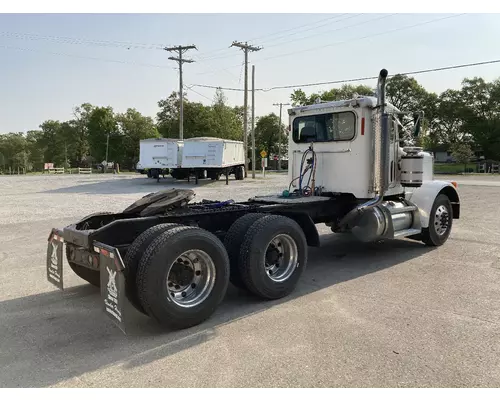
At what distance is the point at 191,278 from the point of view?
4.78m

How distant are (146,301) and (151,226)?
1078mm

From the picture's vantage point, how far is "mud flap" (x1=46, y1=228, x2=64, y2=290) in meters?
5.06

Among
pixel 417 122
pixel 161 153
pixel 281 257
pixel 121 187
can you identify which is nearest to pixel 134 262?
pixel 281 257

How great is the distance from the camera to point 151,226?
16.6ft

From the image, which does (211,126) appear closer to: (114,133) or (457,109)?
(114,133)

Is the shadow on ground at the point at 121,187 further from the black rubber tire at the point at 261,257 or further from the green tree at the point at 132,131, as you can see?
the green tree at the point at 132,131

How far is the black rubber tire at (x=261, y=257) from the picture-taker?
511cm

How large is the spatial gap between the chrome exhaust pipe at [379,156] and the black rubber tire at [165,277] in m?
3.11

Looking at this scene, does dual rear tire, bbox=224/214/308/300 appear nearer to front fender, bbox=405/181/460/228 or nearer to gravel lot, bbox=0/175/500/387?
gravel lot, bbox=0/175/500/387

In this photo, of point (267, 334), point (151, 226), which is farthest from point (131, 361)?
point (151, 226)

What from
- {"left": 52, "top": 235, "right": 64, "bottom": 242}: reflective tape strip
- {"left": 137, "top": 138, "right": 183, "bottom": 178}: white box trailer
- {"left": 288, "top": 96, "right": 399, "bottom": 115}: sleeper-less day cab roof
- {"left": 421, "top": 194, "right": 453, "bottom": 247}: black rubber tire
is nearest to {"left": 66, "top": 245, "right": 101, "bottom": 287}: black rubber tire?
{"left": 52, "top": 235, "right": 64, "bottom": 242}: reflective tape strip

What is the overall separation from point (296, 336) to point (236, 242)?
1.39 meters

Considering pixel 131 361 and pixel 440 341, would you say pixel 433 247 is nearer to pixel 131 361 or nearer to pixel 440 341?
pixel 440 341

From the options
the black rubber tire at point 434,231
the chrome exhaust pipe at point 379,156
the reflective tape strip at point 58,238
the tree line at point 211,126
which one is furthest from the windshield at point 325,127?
the tree line at point 211,126
